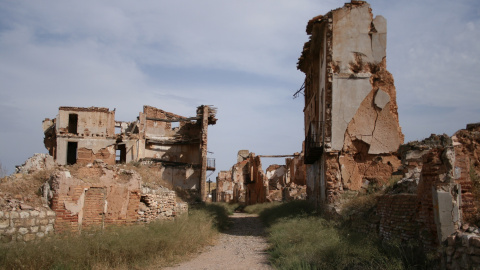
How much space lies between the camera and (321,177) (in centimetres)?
1712

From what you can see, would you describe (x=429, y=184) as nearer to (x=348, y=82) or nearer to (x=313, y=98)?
(x=348, y=82)

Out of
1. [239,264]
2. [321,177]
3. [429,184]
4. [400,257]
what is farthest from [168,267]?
[321,177]

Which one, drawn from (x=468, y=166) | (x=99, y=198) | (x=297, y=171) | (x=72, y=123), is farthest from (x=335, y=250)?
(x=297, y=171)

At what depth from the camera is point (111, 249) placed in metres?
9.46

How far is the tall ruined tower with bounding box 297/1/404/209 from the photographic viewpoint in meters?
15.7

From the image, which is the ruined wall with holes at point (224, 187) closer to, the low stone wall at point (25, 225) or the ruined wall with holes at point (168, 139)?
the ruined wall with holes at point (168, 139)

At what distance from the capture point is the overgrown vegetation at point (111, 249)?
796cm

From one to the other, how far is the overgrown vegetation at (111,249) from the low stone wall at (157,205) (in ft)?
1.90

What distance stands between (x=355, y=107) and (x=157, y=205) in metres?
8.25

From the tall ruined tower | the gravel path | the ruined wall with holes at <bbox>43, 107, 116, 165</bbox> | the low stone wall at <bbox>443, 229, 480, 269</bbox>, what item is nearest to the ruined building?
the ruined wall with holes at <bbox>43, 107, 116, 165</bbox>

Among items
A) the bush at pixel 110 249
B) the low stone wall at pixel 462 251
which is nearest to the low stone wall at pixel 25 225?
the bush at pixel 110 249

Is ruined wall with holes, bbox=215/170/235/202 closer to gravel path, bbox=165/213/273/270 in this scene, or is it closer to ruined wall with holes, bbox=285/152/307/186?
ruined wall with holes, bbox=285/152/307/186

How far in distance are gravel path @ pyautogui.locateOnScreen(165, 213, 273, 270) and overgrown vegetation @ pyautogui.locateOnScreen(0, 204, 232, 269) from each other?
549 mm

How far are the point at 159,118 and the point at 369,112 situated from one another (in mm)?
20352
